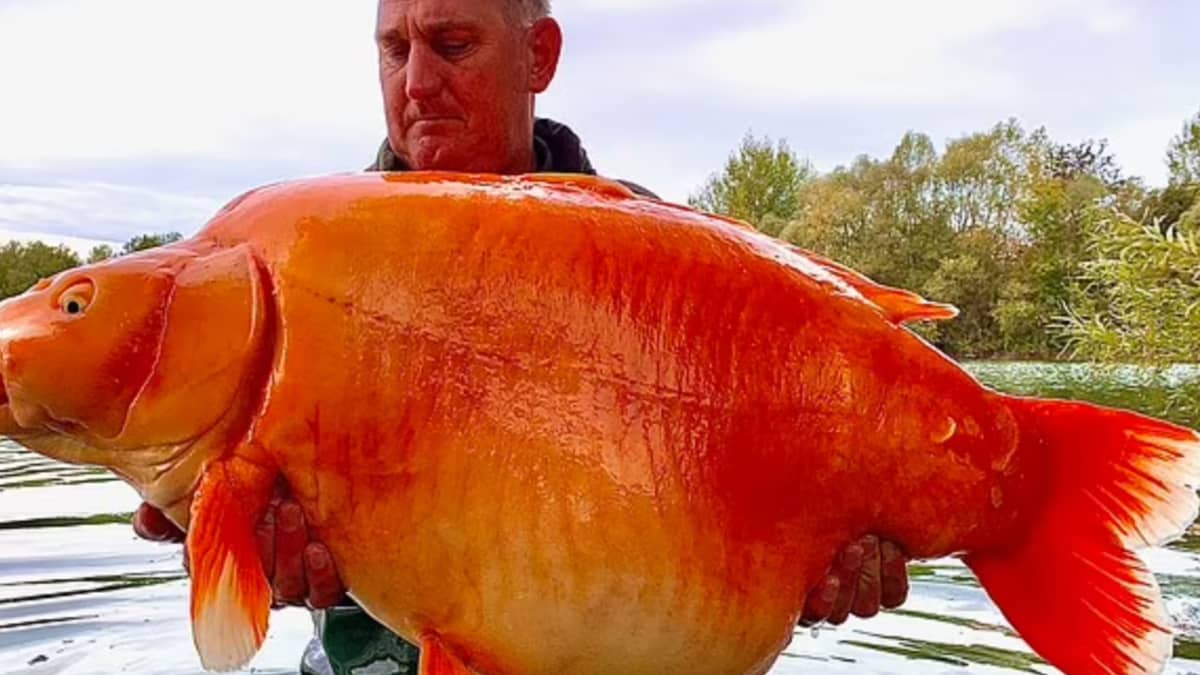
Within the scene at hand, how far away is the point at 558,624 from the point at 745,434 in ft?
1.24

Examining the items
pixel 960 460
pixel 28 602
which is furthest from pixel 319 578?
pixel 28 602

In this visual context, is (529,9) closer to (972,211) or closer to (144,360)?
(144,360)

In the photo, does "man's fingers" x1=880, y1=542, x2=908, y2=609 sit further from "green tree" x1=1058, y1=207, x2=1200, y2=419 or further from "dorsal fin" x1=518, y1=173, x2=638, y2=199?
"green tree" x1=1058, y1=207, x2=1200, y2=419

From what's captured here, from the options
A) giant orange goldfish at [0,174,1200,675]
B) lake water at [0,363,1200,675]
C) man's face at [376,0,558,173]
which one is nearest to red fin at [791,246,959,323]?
giant orange goldfish at [0,174,1200,675]

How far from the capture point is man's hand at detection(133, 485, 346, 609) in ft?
6.32

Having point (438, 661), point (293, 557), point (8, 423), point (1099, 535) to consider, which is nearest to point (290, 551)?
point (293, 557)

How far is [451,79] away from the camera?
9.93ft

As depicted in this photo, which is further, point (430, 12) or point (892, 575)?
point (430, 12)

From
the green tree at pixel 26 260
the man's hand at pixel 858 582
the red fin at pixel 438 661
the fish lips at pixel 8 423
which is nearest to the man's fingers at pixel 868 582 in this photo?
the man's hand at pixel 858 582

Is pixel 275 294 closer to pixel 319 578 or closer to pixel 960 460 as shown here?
pixel 319 578

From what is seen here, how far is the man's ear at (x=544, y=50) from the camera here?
3217 mm

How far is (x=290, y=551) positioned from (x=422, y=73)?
1.32 m

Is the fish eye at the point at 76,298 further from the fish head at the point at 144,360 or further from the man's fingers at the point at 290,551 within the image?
the man's fingers at the point at 290,551

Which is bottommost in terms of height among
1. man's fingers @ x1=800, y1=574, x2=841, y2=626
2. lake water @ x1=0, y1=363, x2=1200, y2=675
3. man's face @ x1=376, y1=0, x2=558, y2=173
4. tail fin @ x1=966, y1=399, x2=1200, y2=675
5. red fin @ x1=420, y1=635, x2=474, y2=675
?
lake water @ x1=0, y1=363, x2=1200, y2=675
